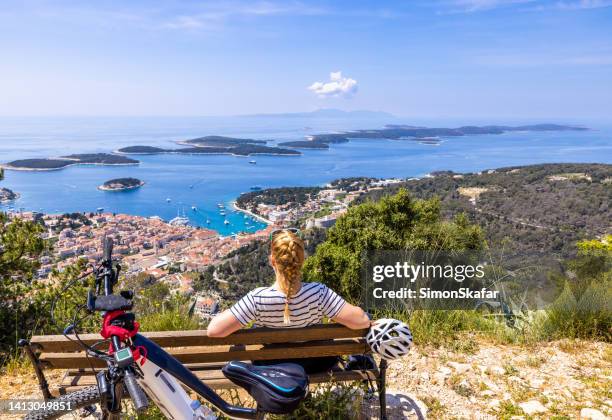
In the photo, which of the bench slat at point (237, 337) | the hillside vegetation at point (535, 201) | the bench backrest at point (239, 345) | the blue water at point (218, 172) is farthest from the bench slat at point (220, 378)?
the blue water at point (218, 172)

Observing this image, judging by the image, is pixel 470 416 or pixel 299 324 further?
pixel 470 416

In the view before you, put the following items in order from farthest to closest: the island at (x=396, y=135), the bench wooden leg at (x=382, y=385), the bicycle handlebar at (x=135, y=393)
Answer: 1. the island at (x=396, y=135)
2. the bench wooden leg at (x=382, y=385)
3. the bicycle handlebar at (x=135, y=393)

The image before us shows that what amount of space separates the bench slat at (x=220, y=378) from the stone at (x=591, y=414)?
1.52 metres

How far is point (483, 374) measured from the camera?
10.5 feet

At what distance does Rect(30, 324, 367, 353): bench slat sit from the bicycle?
0.35 metres

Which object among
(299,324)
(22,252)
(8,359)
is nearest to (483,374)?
(299,324)

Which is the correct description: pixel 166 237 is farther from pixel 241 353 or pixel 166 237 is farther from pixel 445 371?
pixel 241 353

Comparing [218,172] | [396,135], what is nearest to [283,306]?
[218,172]

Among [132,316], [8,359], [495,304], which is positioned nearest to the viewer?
[132,316]

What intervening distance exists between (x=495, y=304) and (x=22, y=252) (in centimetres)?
676

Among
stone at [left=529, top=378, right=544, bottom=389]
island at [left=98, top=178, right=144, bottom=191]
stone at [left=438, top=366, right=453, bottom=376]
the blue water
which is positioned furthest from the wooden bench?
island at [left=98, top=178, right=144, bottom=191]

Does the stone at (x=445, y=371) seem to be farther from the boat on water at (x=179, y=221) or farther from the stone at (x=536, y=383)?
the boat on water at (x=179, y=221)

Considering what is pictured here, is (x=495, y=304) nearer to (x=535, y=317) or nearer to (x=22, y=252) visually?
(x=535, y=317)

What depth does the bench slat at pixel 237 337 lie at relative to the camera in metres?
2.20
